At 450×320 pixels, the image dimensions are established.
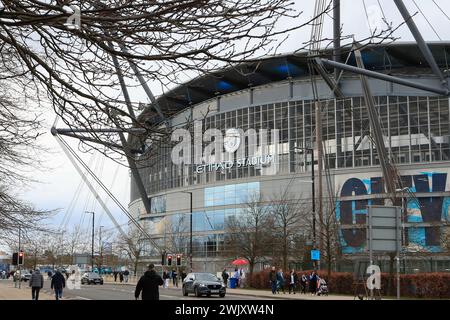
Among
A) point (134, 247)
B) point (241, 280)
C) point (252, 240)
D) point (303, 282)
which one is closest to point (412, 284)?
point (303, 282)

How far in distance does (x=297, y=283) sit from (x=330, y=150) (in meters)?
35.6

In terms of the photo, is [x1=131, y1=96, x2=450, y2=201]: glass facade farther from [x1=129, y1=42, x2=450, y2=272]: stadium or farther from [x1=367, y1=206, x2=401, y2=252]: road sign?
[x1=367, y1=206, x2=401, y2=252]: road sign

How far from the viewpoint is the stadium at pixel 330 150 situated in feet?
240

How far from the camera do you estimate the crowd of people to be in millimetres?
40500

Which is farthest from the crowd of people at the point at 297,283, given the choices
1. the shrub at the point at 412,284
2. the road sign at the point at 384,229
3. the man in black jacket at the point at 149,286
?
the man in black jacket at the point at 149,286

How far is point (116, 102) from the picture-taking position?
32.7 feet

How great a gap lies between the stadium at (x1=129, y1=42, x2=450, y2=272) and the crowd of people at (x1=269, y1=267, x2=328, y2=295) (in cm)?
1423

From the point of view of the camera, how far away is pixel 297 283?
4684cm

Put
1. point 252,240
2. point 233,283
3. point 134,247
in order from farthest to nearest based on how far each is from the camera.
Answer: point 134,247 < point 252,240 < point 233,283

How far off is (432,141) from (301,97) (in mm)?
16438

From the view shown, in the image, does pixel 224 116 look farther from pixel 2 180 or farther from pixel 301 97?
pixel 2 180

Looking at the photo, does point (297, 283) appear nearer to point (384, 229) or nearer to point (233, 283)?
point (233, 283)

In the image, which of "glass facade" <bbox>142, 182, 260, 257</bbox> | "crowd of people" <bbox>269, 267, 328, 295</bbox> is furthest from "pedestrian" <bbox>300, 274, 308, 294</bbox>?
"glass facade" <bbox>142, 182, 260, 257</bbox>

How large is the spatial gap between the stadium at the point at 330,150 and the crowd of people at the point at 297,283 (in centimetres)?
1423
